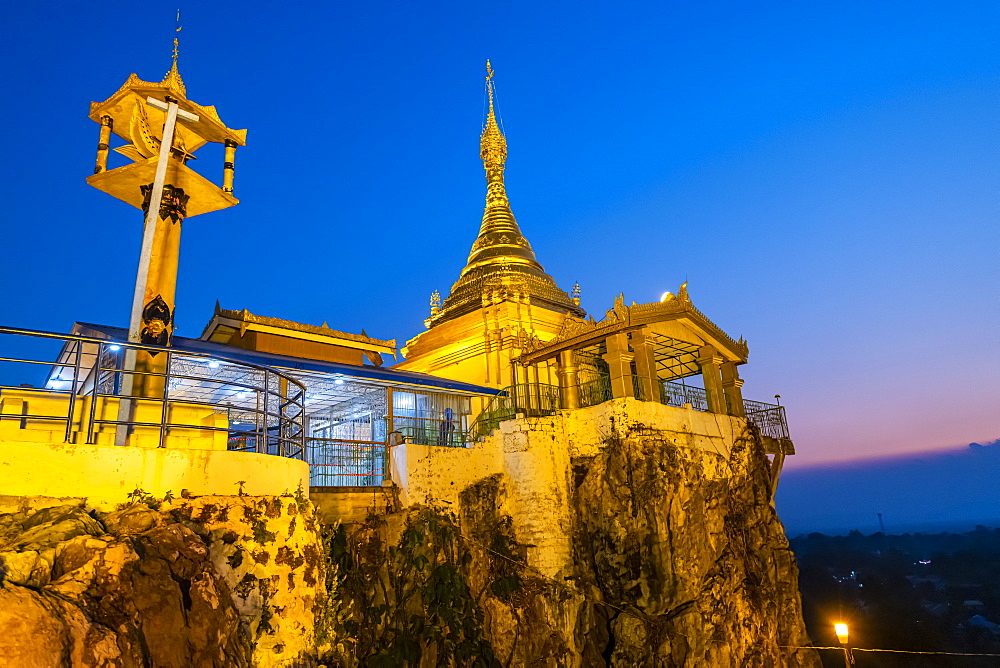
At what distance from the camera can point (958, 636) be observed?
46.6 metres

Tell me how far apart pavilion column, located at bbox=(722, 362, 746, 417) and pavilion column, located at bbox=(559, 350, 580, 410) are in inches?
229

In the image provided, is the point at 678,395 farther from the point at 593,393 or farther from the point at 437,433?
the point at 437,433

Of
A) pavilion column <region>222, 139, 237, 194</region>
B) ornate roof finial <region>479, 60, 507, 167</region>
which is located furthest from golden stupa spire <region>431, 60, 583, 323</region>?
pavilion column <region>222, 139, 237, 194</region>

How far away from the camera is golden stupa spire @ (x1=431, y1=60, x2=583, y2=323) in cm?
2697

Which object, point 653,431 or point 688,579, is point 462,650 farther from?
point 653,431

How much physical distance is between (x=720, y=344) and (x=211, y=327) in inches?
638

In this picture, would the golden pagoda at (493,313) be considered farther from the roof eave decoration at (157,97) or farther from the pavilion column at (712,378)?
the roof eave decoration at (157,97)

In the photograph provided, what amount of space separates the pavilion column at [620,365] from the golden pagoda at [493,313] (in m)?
3.66

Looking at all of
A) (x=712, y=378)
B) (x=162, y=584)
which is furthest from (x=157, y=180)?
(x=712, y=378)

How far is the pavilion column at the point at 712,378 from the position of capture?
67.8ft

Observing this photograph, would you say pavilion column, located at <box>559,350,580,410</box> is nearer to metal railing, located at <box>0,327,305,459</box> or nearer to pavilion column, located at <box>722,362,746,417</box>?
pavilion column, located at <box>722,362,746,417</box>

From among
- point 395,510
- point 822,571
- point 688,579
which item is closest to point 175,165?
point 395,510

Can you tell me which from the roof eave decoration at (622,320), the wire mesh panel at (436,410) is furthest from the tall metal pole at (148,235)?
the roof eave decoration at (622,320)

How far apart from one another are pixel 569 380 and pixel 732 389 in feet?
21.9
